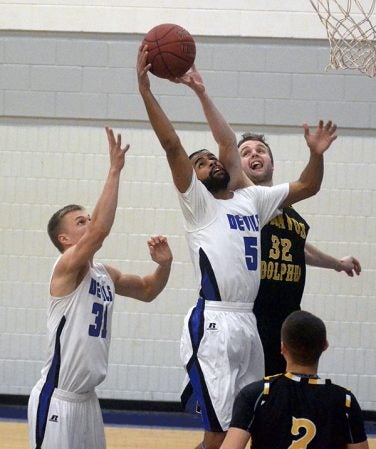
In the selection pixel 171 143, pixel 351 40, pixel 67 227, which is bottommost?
pixel 67 227

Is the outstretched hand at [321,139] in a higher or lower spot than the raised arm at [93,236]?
higher

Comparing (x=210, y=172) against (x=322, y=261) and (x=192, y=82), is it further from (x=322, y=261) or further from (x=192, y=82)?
(x=322, y=261)

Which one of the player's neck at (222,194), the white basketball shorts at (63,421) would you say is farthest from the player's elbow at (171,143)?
the white basketball shorts at (63,421)

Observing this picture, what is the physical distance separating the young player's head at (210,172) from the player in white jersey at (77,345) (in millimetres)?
720

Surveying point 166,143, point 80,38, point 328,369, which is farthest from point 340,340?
point 166,143

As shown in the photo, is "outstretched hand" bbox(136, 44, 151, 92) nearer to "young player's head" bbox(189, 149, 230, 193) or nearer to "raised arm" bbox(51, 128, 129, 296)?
"raised arm" bbox(51, 128, 129, 296)

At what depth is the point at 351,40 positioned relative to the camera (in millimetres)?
7703

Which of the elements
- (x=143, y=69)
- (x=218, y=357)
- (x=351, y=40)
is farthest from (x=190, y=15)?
(x=218, y=357)

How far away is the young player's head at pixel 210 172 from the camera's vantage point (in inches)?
215

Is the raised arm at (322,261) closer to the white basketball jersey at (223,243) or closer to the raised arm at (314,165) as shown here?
the raised arm at (314,165)

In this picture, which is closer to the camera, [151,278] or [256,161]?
[151,278]

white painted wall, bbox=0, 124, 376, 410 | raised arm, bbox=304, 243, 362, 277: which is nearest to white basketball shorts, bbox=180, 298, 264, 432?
raised arm, bbox=304, 243, 362, 277

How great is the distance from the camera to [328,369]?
9062mm

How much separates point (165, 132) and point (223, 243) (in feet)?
2.13
